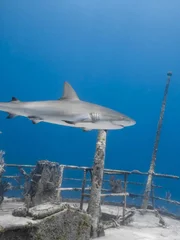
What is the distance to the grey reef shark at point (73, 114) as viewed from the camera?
188 inches

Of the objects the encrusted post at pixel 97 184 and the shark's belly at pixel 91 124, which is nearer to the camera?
the shark's belly at pixel 91 124

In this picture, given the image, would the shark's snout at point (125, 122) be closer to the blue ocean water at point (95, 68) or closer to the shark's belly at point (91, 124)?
the shark's belly at point (91, 124)

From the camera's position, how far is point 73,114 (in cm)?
507

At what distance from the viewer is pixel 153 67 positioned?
6496 inches

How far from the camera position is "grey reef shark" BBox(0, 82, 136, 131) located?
4.78 meters

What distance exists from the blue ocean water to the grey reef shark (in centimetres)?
12778

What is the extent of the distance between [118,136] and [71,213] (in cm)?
18935

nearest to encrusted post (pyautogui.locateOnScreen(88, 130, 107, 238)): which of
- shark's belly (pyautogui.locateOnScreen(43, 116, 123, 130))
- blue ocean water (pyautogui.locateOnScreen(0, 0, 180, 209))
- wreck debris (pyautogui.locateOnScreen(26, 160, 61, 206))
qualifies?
wreck debris (pyautogui.locateOnScreen(26, 160, 61, 206))

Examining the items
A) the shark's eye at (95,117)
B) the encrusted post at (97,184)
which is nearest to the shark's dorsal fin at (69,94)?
the shark's eye at (95,117)

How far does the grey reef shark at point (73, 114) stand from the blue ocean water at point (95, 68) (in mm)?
127785

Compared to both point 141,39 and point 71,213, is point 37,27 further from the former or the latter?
point 71,213

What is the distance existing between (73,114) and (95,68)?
178506mm

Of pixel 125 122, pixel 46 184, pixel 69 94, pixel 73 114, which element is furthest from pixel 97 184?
pixel 125 122

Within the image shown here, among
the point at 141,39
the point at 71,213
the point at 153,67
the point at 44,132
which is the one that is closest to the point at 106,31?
the point at 141,39
